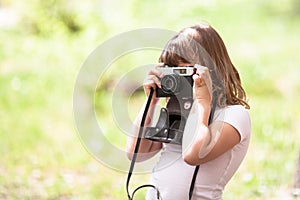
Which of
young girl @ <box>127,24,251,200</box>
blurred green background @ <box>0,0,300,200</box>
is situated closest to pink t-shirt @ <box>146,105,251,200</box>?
young girl @ <box>127,24,251,200</box>

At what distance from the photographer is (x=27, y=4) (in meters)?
5.96

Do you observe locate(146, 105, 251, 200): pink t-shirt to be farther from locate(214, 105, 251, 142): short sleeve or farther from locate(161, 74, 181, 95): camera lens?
locate(161, 74, 181, 95): camera lens

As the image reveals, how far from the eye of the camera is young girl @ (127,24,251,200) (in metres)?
2.16

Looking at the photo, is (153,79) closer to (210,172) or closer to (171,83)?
(171,83)

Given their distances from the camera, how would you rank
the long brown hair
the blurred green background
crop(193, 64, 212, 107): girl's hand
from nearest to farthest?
crop(193, 64, 212, 107): girl's hand
the long brown hair
the blurred green background

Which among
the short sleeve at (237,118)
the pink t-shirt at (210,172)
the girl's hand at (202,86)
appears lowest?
the pink t-shirt at (210,172)

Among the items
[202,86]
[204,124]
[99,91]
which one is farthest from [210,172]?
[99,91]

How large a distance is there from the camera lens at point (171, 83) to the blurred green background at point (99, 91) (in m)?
1.86

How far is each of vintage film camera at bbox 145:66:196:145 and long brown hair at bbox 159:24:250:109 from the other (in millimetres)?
84

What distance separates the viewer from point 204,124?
7.09ft

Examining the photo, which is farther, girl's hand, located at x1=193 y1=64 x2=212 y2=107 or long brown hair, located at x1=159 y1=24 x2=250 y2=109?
long brown hair, located at x1=159 y1=24 x2=250 y2=109

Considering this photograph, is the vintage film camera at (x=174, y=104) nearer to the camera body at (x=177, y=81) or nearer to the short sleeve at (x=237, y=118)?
the camera body at (x=177, y=81)

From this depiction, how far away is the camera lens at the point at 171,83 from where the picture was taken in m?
2.17

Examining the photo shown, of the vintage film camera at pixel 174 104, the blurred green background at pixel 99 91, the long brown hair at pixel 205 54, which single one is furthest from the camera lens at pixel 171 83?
the blurred green background at pixel 99 91
